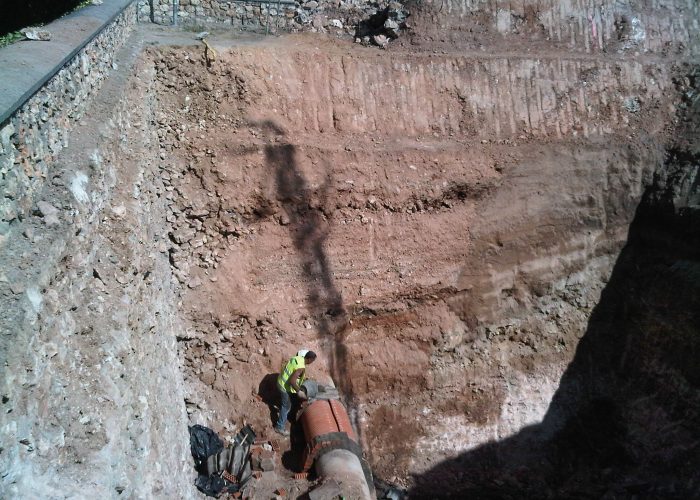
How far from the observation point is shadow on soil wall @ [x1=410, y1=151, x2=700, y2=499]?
28.3 feet

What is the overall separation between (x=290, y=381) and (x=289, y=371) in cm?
16

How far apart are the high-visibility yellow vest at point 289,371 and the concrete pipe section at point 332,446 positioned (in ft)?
0.98

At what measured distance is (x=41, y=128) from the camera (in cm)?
451

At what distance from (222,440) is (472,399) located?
163 inches

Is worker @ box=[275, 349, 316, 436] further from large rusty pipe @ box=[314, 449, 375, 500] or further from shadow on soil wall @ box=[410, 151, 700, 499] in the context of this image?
shadow on soil wall @ box=[410, 151, 700, 499]

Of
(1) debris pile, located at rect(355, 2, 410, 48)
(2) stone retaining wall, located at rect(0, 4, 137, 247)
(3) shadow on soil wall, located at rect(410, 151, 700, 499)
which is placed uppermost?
(1) debris pile, located at rect(355, 2, 410, 48)

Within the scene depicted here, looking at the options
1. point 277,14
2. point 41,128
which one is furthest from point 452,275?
point 41,128

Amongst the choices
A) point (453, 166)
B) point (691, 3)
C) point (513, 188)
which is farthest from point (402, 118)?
point (691, 3)

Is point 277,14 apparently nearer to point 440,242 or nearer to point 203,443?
point 440,242

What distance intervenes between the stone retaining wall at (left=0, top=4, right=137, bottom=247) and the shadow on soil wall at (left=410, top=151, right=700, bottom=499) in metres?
6.79

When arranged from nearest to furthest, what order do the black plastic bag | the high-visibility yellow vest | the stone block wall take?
the black plastic bag
the high-visibility yellow vest
the stone block wall

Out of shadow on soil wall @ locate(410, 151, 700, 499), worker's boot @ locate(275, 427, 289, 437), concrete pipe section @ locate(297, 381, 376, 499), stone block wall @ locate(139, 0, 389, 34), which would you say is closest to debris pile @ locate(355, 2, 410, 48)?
stone block wall @ locate(139, 0, 389, 34)

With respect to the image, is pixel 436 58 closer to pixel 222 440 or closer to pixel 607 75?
pixel 607 75

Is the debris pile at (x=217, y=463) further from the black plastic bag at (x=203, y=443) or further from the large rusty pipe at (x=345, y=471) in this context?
the large rusty pipe at (x=345, y=471)
